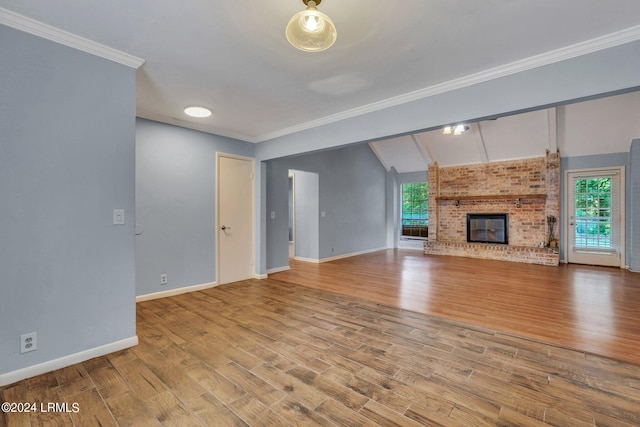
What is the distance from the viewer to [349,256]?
25.1 ft

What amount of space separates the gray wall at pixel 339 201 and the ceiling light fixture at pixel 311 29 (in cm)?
369

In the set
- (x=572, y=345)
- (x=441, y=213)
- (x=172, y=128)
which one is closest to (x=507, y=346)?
(x=572, y=345)

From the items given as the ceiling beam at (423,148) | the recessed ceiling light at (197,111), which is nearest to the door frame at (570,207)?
the ceiling beam at (423,148)

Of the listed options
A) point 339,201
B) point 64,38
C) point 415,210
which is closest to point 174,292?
point 64,38

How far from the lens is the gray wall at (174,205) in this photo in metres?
3.80

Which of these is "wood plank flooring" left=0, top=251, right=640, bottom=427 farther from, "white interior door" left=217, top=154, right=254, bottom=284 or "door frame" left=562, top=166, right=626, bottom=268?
"door frame" left=562, top=166, right=626, bottom=268

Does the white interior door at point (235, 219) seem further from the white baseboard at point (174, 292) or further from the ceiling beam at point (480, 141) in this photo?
the ceiling beam at point (480, 141)

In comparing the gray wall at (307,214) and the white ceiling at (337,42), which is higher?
the white ceiling at (337,42)

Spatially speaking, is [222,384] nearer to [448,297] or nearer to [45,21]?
[45,21]

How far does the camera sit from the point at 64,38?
220cm

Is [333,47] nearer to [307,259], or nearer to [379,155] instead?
[307,259]

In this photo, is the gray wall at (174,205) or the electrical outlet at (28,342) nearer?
the electrical outlet at (28,342)

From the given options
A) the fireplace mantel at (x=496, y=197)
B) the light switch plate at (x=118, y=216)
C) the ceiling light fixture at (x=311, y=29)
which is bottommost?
the light switch plate at (x=118, y=216)

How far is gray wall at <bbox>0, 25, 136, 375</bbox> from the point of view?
2012 millimetres
